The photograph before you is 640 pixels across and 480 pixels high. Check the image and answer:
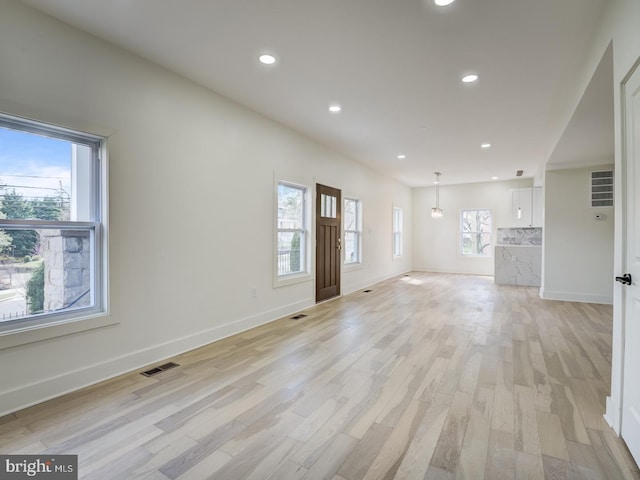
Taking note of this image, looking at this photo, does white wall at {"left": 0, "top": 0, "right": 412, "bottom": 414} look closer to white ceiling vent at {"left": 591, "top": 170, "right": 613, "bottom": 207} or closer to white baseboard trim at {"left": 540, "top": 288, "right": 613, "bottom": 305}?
white baseboard trim at {"left": 540, "top": 288, "right": 613, "bottom": 305}

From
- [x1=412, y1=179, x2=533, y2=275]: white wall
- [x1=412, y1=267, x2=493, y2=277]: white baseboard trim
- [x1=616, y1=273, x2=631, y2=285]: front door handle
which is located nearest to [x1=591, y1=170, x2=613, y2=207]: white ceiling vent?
[x1=412, y1=179, x2=533, y2=275]: white wall

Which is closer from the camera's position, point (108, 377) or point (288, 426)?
point (288, 426)

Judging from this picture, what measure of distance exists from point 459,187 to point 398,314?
6541 mm

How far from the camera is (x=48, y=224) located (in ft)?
7.84

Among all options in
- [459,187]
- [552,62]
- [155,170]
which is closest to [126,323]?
[155,170]

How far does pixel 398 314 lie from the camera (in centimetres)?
492

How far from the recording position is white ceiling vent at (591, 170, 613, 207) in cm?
572

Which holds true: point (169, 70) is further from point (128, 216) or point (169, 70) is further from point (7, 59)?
point (128, 216)

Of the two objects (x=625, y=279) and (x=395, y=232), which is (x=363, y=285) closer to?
(x=395, y=232)

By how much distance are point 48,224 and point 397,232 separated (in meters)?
8.55

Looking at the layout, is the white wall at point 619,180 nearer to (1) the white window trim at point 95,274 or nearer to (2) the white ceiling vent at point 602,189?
(1) the white window trim at point 95,274

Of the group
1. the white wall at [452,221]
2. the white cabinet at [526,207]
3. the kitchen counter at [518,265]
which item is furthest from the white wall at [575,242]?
the white wall at [452,221]

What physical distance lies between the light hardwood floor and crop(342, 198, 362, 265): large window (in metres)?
3.22
